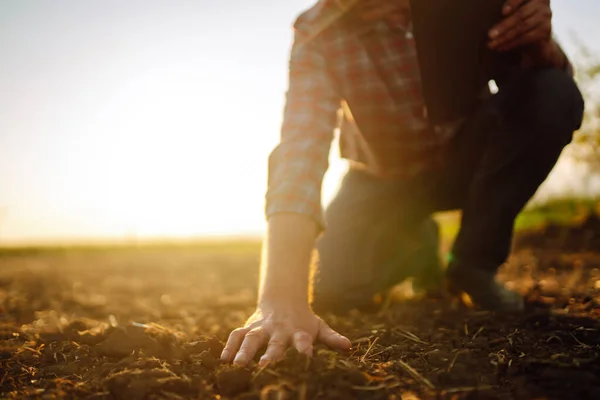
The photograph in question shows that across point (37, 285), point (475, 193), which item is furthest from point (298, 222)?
point (37, 285)

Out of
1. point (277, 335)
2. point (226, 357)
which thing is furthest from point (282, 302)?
point (226, 357)

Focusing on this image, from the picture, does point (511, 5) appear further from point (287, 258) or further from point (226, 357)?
point (226, 357)

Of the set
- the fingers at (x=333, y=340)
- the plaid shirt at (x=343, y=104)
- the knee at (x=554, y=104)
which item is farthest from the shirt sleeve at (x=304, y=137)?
the knee at (x=554, y=104)

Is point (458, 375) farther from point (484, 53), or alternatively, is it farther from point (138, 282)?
point (138, 282)

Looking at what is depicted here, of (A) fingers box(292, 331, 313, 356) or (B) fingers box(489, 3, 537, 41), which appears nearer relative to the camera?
(A) fingers box(292, 331, 313, 356)

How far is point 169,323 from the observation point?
227cm

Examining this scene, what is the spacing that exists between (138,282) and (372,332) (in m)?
4.20

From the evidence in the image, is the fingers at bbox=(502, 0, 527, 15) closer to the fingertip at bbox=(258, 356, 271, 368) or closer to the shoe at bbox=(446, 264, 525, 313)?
the shoe at bbox=(446, 264, 525, 313)

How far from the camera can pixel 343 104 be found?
2311 mm

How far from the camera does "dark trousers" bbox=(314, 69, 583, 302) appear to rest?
76.5 inches

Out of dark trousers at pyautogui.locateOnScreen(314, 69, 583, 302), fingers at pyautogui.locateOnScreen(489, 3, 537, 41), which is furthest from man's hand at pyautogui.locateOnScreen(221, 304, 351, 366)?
fingers at pyautogui.locateOnScreen(489, 3, 537, 41)

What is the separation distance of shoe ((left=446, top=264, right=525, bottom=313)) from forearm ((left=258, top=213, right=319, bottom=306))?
33.1 inches

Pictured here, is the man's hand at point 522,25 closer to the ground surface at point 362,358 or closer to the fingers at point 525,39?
the fingers at point 525,39

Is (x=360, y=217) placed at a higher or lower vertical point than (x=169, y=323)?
higher
